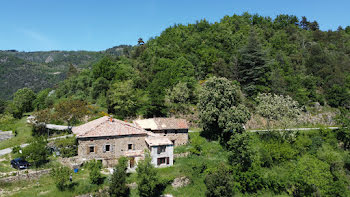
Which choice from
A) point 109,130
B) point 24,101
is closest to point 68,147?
point 109,130

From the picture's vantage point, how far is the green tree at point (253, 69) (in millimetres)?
56844

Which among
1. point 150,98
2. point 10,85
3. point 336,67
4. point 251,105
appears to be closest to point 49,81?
point 10,85

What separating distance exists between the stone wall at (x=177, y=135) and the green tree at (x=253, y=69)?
25.7 metres

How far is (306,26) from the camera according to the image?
108m

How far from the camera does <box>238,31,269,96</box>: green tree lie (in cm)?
5684

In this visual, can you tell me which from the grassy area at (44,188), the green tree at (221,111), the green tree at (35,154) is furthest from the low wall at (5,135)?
the green tree at (221,111)

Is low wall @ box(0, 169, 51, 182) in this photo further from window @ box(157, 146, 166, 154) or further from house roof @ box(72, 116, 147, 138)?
window @ box(157, 146, 166, 154)

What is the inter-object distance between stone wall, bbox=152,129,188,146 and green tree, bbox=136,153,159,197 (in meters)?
9.80

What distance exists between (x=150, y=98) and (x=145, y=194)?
87.2 feet

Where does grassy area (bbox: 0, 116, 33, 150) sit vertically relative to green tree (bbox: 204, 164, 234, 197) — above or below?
above

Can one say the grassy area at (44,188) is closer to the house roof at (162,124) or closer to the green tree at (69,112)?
the house roof at (162,124)

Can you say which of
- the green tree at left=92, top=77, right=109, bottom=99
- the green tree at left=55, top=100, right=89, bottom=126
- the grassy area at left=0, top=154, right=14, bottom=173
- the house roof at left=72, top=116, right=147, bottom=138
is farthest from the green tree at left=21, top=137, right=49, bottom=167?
the green tree at left=92, top=77, right=109, bottom=99

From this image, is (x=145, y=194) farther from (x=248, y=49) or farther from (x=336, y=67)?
(x=336, y=67)

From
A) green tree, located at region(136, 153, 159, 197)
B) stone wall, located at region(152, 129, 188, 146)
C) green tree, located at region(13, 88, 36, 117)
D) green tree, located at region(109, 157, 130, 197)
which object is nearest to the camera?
green tree, located at region(109, 157, 130, 197)
